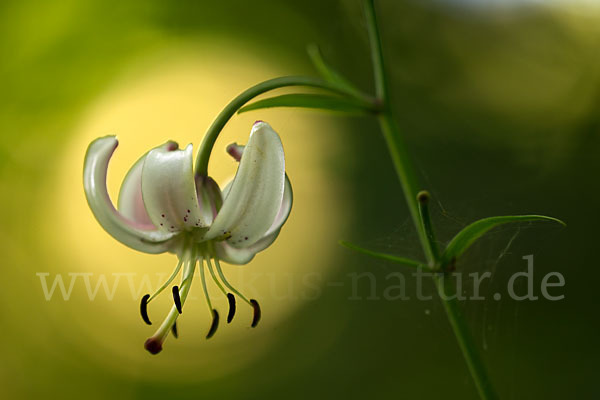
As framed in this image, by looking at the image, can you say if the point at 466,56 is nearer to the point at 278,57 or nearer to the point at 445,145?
the point at 445,145

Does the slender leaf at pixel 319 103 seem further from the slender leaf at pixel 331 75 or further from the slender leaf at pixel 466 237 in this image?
the slender leaf at pixel 466 237

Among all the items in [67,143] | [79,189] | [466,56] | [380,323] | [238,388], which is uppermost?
[466,56]

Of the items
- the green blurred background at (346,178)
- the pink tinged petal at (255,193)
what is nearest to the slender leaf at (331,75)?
the pink tinged petal at (255,193)

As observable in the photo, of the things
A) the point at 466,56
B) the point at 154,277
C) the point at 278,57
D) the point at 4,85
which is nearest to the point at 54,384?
the point at 154,277

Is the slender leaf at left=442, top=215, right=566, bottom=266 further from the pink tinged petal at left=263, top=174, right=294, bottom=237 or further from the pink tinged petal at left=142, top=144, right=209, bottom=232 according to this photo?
the pink tinged petal at left=142, top=144, right=209, bottom=232

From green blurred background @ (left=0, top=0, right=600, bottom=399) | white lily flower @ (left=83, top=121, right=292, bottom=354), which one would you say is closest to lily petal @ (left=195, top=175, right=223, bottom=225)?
white lily flower @ (left=83, top=121, right=292, bottom=354)

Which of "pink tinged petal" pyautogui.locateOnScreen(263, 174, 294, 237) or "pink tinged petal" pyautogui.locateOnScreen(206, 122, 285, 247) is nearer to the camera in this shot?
"pink tinged petal" pyautogui.locateOnScreen(206, 122, 285, 247)
